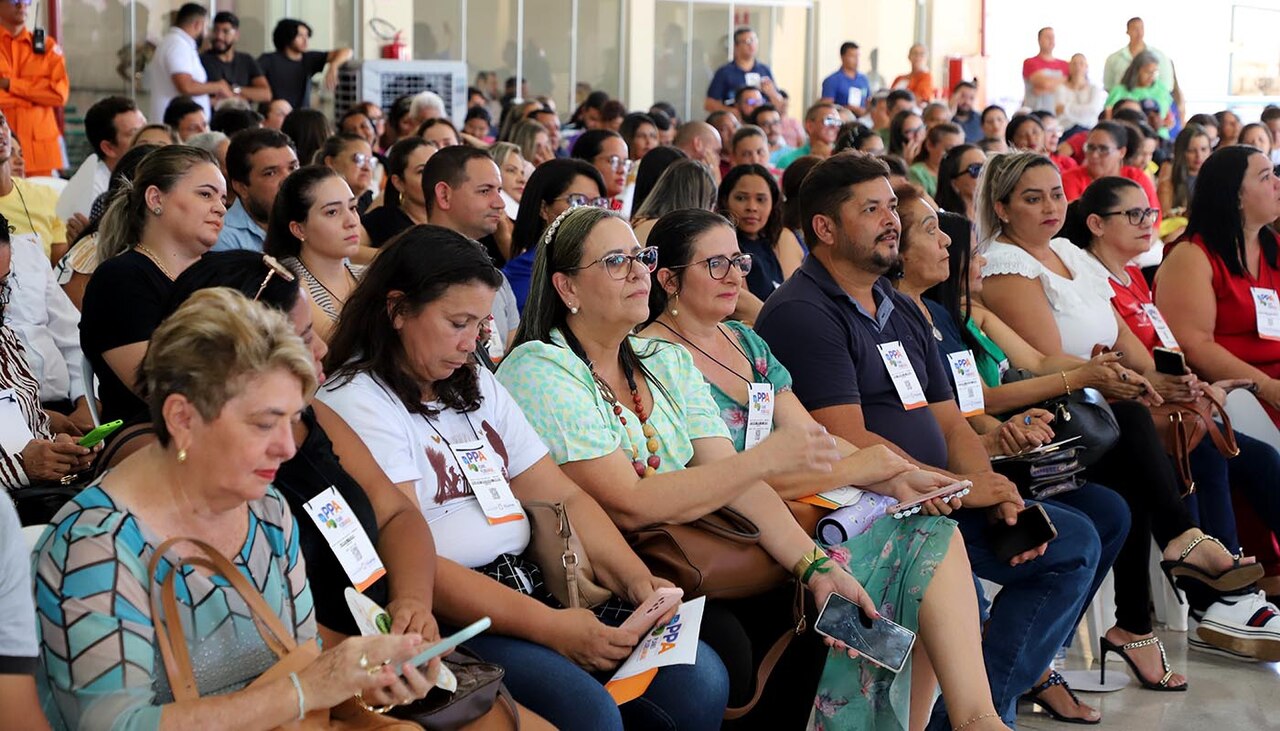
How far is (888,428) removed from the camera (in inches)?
139

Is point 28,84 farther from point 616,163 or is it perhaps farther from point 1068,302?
point 1068,302

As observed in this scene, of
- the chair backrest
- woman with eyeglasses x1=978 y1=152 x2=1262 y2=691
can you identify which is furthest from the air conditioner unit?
the chair backrest

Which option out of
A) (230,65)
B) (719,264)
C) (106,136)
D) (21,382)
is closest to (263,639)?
(21,382)

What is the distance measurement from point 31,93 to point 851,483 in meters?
6.03

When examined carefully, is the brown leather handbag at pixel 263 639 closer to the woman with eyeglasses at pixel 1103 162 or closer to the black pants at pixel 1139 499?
the black pants at pixel 1139 499

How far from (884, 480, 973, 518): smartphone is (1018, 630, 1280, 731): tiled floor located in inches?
33.6

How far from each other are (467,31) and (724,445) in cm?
1115

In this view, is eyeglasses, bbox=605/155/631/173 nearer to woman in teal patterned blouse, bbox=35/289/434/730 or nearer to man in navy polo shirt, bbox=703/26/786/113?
woman in teal patterned blouse, bbox=35/289/434/730

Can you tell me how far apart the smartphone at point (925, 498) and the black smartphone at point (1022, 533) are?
240 mm

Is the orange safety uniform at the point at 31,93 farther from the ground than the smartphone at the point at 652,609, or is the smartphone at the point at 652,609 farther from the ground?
the orange safety uniform at the point at 31,93

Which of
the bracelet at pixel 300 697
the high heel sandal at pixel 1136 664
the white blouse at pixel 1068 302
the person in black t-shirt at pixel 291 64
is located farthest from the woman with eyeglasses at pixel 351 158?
the person in black t-shirt at pixel 291 64

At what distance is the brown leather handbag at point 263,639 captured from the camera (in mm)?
1765

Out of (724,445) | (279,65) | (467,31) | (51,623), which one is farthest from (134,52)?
(51,623)

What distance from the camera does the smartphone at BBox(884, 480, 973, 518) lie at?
2.98 meters
